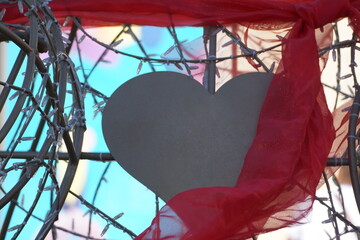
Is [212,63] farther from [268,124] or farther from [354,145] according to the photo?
[354,145]

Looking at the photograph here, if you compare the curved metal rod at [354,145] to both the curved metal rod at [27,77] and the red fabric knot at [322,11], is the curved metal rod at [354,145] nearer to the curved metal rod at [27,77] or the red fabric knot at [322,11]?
the red fabric knot at [322,11]

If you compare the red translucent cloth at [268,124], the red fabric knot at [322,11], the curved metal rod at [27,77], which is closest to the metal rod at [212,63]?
the red translucent cloth at [268,124]

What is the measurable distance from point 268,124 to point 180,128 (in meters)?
0.13

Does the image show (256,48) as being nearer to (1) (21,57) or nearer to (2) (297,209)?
(2) (297,209)

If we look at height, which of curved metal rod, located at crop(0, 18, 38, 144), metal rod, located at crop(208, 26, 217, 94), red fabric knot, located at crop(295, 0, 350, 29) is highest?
red fabric knot, located at crop(295, 0, 350, 29)

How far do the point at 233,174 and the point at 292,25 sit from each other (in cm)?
26

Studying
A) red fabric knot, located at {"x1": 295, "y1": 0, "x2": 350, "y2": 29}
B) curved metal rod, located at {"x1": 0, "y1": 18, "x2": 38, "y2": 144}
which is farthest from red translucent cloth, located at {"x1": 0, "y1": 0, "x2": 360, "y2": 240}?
curved metal rod, located at {"x1": 0, "y1": 18, "x2": 38, "y2": 144}

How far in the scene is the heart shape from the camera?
105 cm

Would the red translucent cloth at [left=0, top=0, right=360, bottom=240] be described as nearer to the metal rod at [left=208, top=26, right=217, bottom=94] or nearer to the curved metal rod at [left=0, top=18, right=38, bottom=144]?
the metal rod at [left=208, top=26, right=217, bottom=94]

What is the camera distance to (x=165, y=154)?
3.45 feet

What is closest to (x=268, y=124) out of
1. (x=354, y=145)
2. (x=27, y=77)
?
(x=354, y=145)

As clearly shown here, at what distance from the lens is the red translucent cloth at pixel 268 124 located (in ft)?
3.03

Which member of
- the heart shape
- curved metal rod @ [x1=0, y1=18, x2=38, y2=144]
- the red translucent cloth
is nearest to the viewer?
curved metal rod @ [x1=0, y1=18, x2=38, y2=144]

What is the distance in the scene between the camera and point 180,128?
1066 millimetres
